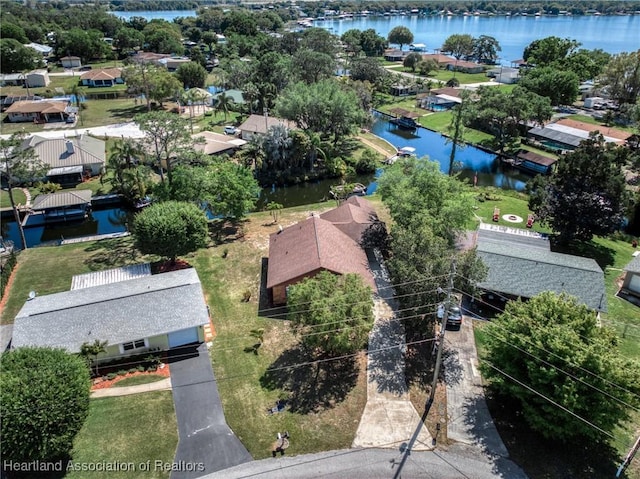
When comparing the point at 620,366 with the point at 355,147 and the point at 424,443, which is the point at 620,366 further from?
the point at 355,147

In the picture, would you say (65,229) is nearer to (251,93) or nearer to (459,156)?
(251,93)

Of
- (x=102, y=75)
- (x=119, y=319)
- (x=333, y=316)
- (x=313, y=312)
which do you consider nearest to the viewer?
(x=333, y=316)

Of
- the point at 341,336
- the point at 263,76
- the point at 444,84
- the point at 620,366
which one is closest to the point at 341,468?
the point at 341,336

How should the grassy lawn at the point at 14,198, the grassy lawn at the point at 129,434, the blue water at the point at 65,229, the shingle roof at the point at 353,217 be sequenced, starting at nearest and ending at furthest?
1. the grassy lawn at the point at 129,434
2. the shingle roof at the point at 353,217
3. the blue water at the point at 65,229
4. the grassy lawn at the point at 14,198

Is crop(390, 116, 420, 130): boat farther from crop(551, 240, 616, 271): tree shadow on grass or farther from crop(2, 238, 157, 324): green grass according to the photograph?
crop(2, 238, 157, 324): green grass

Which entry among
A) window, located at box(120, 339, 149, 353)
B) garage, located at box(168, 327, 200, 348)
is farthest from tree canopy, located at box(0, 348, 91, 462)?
garage, located at box(168, 327, 200, 348)

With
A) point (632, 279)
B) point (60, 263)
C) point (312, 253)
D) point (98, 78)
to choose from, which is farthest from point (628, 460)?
point (98, 78)

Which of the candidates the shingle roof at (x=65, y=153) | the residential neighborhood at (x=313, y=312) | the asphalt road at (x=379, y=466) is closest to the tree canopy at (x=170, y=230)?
the residential neighborhood at (x=313, y=312)

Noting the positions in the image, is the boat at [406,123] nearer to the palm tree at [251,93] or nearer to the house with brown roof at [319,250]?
the palm tree at [251,93]
